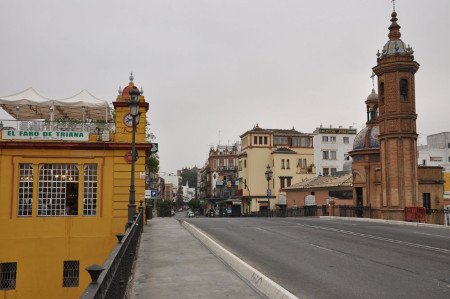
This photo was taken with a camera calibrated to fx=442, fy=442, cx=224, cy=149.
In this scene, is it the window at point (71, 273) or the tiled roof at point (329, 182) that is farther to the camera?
the tiled roof at point (329, 182)

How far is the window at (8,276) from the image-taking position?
22484mm

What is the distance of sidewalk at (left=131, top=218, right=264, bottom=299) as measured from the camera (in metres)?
8.96

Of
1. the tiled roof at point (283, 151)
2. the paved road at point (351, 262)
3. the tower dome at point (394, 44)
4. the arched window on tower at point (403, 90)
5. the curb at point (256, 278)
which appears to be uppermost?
the tower dome at point (394, 44)

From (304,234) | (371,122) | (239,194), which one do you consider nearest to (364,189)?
(371,122)

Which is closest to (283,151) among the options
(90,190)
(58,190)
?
(90,190)

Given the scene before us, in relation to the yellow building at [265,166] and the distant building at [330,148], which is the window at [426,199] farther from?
the distant building at [330,148]

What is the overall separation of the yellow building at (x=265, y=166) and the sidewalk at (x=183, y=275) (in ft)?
196

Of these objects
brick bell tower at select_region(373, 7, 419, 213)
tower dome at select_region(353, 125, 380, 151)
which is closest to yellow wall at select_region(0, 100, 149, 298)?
brick bell tower at select_region(373, 7, 419, 213)

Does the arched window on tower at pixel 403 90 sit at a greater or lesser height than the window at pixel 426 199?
greater

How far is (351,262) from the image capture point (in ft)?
42.2

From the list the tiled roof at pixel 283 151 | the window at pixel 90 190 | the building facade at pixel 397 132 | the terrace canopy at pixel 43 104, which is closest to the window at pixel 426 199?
the building facade at pixel 397 132

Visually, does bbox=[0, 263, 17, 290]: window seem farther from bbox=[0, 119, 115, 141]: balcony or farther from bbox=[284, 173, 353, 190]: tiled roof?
bbox=[284, 173, 353, 190]: tiled roof

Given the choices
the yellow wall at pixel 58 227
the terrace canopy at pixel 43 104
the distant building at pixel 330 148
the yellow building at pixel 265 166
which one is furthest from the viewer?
the distant building at pixel 330 148

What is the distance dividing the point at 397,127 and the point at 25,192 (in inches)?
1084
